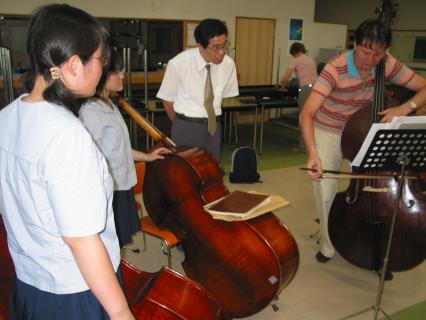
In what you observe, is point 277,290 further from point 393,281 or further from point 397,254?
point 393,281

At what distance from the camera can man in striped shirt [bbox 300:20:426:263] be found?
7.43ft

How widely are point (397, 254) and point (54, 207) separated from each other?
83.7 inches

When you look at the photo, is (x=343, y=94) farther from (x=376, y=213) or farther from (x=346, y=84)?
(x=376, y=213)

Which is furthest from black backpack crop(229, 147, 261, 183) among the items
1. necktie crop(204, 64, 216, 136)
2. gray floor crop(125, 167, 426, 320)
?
necktie crop(204, 64, 216, 136)

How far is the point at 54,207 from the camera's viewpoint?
34.6 inches

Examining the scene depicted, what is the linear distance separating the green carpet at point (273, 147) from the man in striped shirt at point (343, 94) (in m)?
2.35

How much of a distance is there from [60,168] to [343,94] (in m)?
2.09

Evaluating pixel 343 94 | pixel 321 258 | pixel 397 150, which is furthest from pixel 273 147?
pixel 397 150

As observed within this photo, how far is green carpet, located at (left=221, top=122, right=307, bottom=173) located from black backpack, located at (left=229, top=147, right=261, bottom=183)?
45 cm

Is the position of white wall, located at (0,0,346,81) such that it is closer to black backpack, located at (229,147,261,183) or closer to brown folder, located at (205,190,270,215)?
black backpack, located at (229,147,261,183)

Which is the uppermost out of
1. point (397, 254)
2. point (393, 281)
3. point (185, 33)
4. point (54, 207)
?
point (185, 33)

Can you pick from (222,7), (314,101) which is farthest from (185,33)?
(314,101)

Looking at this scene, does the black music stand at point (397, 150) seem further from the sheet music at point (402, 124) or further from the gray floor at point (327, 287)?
the gray floor at point (327, 287)

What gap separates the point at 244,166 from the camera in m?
4.51
